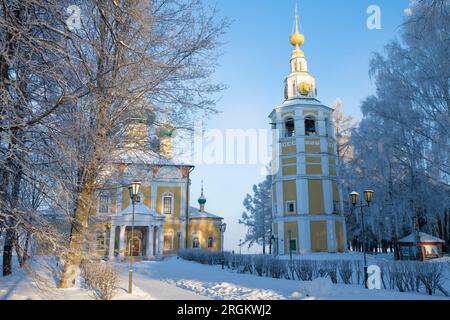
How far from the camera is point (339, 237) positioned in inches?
1258

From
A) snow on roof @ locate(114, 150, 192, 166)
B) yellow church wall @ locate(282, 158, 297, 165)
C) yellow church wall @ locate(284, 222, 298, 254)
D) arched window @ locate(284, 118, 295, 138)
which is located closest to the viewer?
snow on roof @ locate(114, 150, 192, 166)

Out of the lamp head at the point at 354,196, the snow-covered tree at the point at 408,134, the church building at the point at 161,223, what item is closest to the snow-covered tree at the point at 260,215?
the church building at the point at 161,223

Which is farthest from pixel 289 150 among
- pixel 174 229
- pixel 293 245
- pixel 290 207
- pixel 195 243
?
pixel 174 229

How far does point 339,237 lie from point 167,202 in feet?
55.6

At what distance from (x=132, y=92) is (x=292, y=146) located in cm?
2690

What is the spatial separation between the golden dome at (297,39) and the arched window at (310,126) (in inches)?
339

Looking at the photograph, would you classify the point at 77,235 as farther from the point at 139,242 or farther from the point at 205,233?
the point at 205,233

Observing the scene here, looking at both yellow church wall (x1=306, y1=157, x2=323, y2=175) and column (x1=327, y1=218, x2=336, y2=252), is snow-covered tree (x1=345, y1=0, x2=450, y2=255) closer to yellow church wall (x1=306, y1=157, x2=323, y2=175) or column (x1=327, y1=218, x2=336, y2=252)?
column (x1=327, y1=218, x2=336, y2=252)

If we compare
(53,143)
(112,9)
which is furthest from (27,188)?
(112,9)

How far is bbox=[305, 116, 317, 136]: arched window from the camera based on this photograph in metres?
34.0

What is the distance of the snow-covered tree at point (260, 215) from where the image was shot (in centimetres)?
4581

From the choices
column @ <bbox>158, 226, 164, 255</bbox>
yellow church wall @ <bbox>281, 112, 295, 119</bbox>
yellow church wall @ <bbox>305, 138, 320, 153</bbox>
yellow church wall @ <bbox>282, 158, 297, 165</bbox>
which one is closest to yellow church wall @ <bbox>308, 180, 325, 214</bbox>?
yellow church wall @ <bbox>282, 158, 297, 165</bbox>

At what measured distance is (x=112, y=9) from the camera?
24.8 feet

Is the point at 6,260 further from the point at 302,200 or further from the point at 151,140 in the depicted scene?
the point at 302,200
